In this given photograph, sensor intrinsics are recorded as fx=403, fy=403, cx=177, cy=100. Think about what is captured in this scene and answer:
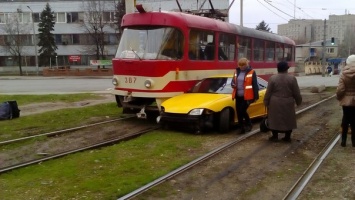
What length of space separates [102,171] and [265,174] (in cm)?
262

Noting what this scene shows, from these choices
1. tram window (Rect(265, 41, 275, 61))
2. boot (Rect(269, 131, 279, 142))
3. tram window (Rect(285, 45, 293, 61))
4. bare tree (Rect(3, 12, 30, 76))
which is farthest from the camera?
bare tree (Rect(3, 12, 30, 76))

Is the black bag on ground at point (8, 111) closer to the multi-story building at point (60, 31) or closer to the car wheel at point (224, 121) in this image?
the car wheel at point (224, 121)

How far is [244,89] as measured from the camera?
31.0 feet

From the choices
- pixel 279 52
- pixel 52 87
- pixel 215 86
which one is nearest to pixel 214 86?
pixel 215 86

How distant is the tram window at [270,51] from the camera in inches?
718

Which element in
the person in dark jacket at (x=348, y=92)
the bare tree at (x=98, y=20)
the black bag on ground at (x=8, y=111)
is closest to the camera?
the person in dark jacket at (x=348, y=92)

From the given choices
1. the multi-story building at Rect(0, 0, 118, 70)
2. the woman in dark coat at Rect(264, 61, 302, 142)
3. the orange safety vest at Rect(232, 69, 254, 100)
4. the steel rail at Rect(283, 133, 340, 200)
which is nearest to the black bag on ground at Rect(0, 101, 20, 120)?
the orange safety vest at Rect(232, 69, 254, 100)

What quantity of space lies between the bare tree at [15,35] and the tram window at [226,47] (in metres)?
49.9

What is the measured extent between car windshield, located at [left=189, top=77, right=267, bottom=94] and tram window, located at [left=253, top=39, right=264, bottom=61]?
5257 mm

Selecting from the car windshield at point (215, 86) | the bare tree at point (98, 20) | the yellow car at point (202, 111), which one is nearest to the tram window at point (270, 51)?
the car windshield at point (215, 86)

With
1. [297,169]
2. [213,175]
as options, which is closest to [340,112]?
[297,169]

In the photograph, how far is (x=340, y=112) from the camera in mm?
13148

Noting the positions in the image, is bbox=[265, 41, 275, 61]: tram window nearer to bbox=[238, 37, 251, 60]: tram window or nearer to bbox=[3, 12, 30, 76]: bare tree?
bbox=[238, 37, 251, 60]: tram window

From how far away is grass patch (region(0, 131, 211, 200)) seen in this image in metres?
5.56
